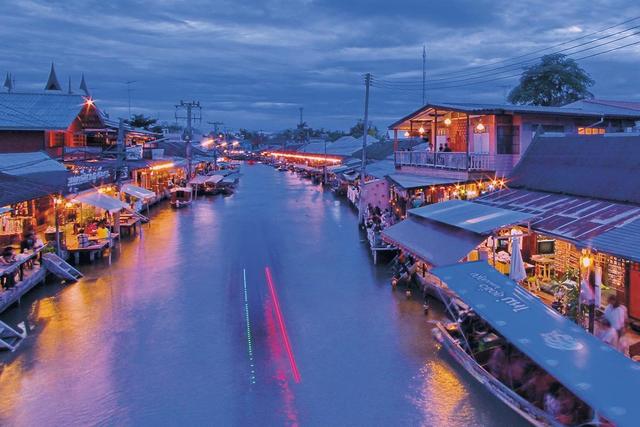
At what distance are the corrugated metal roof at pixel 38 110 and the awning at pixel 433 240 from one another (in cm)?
2165

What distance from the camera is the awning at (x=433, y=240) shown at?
15.0 meters

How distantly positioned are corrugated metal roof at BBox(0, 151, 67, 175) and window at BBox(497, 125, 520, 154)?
19.8 m

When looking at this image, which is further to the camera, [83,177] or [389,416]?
[83,177]

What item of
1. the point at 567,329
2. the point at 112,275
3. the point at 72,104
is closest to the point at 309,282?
the point at 112,275

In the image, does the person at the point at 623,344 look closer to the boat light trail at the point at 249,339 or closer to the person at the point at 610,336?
the person at the point at 610,336

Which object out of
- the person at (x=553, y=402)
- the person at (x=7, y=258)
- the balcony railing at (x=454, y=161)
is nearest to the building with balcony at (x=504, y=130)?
the balcony railing at (x=454, y=161)

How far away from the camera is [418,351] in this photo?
13.1m

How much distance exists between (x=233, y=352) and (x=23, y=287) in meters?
8.75

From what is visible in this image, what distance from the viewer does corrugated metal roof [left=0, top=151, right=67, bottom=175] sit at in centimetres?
2308

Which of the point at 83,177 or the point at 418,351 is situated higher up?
the point at 83,177

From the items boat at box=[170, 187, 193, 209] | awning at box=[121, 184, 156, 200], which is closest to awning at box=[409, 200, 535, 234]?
awning at box=[121, 184, 156, 200]

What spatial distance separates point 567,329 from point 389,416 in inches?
140

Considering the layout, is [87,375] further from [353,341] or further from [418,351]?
[418,351]

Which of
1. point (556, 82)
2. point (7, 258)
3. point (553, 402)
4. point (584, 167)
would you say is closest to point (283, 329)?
point (553, 402)
